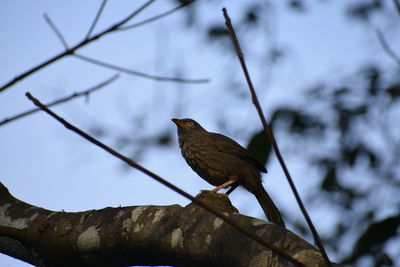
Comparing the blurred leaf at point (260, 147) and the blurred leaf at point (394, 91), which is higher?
the blurred leaf at point (394, 91)

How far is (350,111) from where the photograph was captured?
523cm

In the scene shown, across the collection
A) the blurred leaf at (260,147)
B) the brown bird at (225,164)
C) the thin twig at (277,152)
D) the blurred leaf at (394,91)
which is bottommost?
the thin twig at (277,152)

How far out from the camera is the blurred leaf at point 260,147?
374 cm

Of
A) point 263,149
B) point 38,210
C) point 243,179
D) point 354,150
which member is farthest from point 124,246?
point 354,150

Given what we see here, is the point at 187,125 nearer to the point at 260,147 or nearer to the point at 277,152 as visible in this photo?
the point at 260,147

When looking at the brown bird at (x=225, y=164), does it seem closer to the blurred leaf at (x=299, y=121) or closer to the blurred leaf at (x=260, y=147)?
the blurred leaf at (x=299, y=121)

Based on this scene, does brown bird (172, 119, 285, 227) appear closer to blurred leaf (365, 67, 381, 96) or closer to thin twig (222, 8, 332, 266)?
blurred leaf (365, 67, 381, 96)

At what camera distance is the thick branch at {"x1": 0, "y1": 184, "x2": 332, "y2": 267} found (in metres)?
2.39

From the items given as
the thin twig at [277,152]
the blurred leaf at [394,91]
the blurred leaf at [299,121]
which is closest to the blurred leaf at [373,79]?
the blurred leaf at [394,91]

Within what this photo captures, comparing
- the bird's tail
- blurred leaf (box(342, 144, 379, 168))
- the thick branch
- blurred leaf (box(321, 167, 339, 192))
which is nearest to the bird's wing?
the bird's tail

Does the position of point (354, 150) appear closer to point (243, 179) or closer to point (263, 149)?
point (243, 179)

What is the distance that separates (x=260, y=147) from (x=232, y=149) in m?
1.39

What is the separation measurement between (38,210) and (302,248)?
1648 millimetres

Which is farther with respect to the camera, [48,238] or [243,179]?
[243,179]
